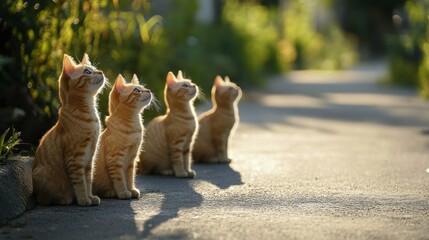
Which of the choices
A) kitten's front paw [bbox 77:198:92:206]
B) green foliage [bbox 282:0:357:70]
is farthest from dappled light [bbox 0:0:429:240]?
green foliage [bbox 282:0:357:70]

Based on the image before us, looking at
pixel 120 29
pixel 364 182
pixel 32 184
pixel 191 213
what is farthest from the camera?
pixel 120 29

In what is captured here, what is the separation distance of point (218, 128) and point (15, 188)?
3497mm

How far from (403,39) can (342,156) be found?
1470 centimetres

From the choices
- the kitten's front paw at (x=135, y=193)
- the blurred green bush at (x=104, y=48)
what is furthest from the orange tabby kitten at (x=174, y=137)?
the kitten's front paw at (x=135, y=193)

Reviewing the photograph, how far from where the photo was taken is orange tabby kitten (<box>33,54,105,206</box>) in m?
6.35

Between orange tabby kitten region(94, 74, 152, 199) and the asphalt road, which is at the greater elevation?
orange tabby kitten region(94, 74, 152, 199)

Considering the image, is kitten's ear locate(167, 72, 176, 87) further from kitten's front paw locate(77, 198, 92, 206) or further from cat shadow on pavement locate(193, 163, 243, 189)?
kitten's front paw locate(77, 198, 92, 206)

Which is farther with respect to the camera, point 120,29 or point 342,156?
point 120,29

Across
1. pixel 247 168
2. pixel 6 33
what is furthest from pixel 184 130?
pixel 6 33

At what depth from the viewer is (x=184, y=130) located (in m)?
8.16

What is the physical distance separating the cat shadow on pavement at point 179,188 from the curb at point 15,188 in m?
0.91

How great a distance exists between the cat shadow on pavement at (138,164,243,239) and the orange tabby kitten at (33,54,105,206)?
60cm

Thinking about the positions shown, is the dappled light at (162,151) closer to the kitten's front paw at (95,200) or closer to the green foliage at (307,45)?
the kitten's front paw at (95,200)

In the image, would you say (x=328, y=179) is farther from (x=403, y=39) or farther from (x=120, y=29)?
(x=403, y=39)
